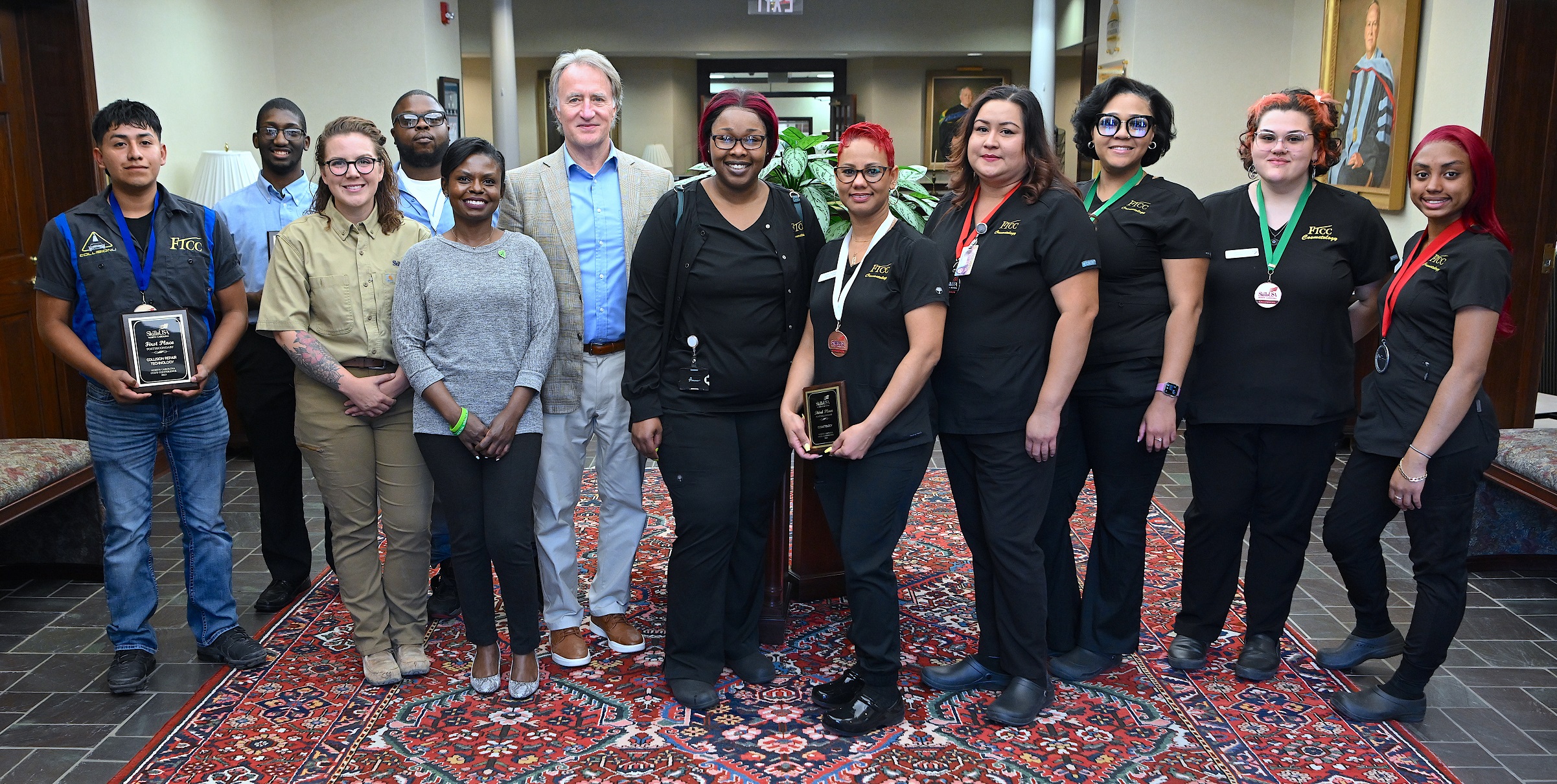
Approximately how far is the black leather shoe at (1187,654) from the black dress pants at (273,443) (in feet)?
9.71

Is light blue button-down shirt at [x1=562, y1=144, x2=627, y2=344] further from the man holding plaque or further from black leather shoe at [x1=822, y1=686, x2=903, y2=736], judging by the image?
black leather shoe at [x1=822, y1=686, x2=903, y2=736]

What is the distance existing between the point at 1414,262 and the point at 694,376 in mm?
2109

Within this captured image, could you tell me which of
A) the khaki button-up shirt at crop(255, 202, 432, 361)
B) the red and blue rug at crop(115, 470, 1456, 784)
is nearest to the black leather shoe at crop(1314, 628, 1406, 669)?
the red and blue rug at crop(115, 470, 1456, 784)

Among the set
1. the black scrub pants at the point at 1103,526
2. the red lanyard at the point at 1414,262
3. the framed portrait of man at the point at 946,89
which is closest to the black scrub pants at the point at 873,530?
the black scrub pants at the point at 1103,526

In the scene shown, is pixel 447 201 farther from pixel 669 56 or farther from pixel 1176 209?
pixel 669 56

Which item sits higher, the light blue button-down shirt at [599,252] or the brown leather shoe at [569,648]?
the light blue button-down shirt at [599,252]

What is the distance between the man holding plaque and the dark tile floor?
0.51ft

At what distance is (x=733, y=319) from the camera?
3.24m

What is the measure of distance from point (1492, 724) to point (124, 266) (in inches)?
172

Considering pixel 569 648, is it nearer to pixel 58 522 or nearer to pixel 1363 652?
pixel 58 522

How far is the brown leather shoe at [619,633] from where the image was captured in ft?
12.5

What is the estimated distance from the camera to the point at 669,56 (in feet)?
46.9

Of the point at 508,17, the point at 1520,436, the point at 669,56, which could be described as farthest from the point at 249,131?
the point at 1520,436

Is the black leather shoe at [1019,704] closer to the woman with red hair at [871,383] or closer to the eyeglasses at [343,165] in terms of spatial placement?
the woman with red hair at [871,383]
